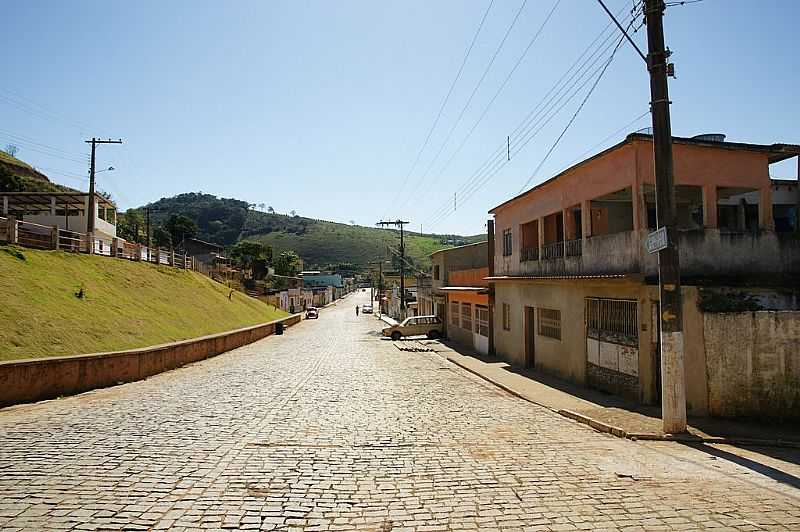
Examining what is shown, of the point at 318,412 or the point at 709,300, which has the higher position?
the point at 709,300

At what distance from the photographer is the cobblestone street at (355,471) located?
215 inches

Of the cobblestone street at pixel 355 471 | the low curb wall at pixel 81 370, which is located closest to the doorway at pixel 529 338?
the cobblestone street at pixel 355 471

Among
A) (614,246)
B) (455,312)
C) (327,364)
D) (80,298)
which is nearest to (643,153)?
(614,246)

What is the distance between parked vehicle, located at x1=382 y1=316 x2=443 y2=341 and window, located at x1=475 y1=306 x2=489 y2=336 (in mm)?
9663

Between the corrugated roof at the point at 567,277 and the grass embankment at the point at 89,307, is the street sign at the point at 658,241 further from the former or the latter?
the grass embankment at the point at 89,307

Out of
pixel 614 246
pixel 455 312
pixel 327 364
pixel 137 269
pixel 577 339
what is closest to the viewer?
pixel 614 246

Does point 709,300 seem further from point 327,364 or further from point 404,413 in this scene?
point 327,364

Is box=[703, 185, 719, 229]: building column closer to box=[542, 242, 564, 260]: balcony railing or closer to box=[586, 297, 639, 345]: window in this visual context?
box=[586, 297, 639, 345]: window

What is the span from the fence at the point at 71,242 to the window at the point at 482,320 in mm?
18728

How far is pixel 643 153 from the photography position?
12.7 meters

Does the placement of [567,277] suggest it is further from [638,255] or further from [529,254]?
[529,254]

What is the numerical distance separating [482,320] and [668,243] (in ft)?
56.8

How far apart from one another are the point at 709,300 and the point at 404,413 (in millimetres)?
6361

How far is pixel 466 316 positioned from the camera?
29875 millimetres
